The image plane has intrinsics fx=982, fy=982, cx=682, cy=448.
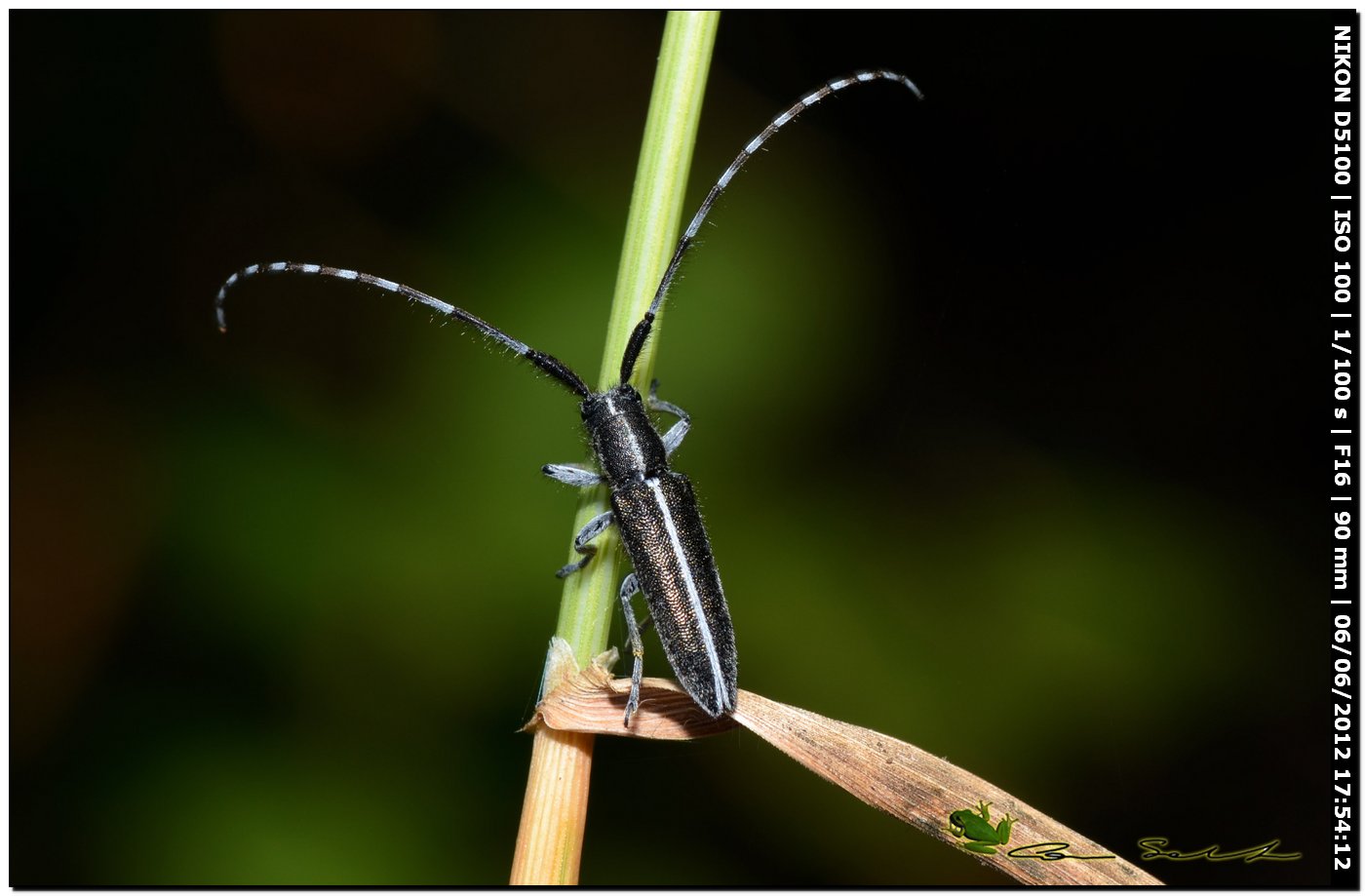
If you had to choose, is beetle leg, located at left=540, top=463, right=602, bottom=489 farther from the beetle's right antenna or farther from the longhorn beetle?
the beetle's right antenna

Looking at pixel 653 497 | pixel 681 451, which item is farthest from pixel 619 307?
pixel 681 451

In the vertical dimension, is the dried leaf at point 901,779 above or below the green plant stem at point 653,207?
below

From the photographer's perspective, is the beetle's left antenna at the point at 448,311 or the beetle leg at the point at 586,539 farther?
the beetle's left antenna at the point at 448,311

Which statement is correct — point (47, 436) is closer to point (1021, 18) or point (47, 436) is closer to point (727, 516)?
point (727, 516)

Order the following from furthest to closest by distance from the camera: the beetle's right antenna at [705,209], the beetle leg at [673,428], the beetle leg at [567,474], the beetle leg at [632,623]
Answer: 1. the beetle leg at [673,428]
2. the beetle leg at [567,474]
3. the beetle leg at [632,623]
4. the beetle's right antenna at [705,209]

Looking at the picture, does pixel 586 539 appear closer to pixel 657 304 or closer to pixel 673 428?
pixel 657 304

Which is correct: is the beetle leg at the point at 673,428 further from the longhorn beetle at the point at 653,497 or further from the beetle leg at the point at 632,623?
the beetle leg at the point at 632,623

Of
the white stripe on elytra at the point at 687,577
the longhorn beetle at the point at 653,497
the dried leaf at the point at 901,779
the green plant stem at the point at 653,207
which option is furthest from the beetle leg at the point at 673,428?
the dried leaf at the point at 901,779
